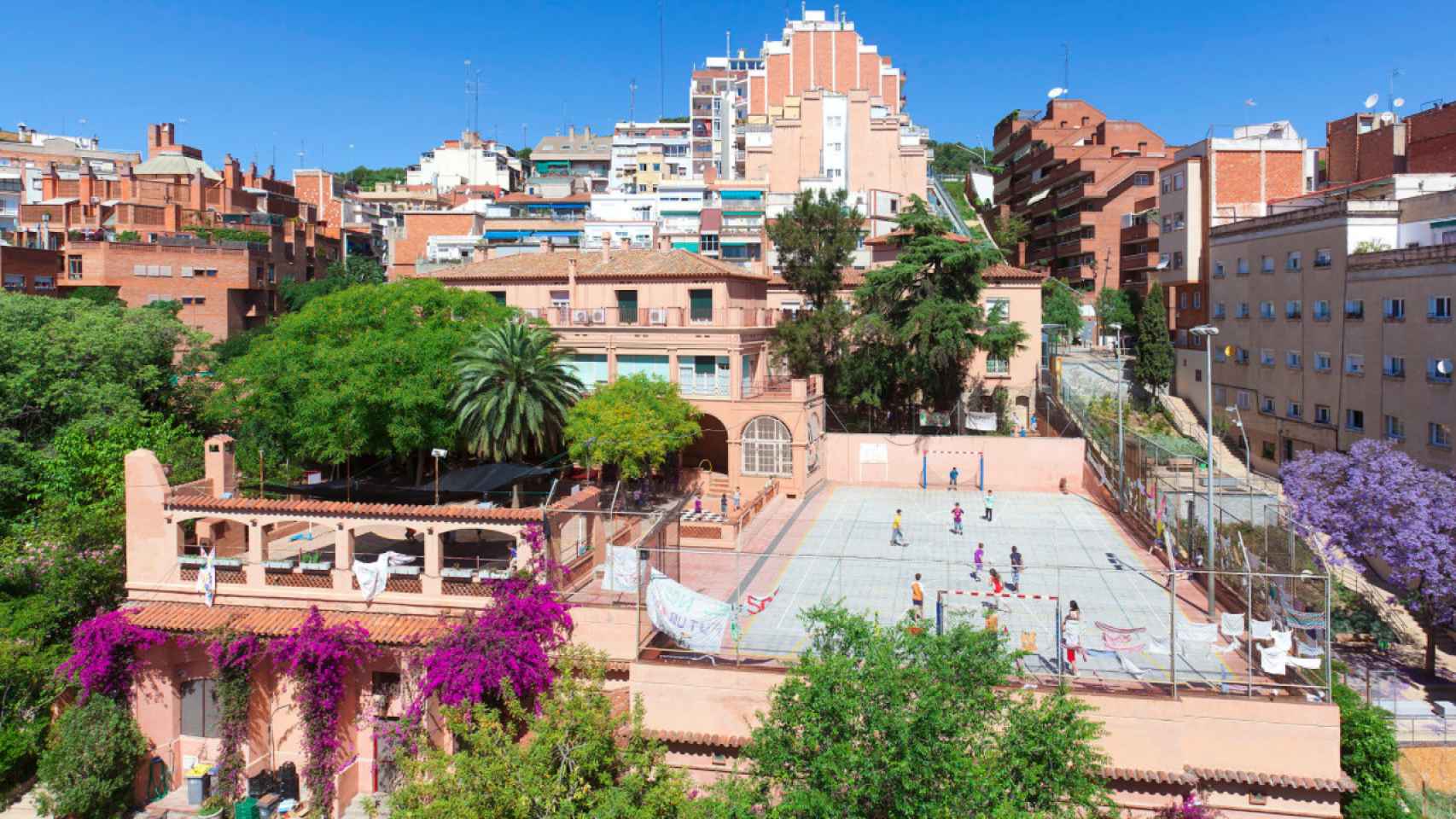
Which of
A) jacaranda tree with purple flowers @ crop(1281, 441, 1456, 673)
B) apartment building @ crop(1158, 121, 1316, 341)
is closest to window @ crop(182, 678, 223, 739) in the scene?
jacaranda tree with purple flowers @ crop(1281, 441, 1456, 673)

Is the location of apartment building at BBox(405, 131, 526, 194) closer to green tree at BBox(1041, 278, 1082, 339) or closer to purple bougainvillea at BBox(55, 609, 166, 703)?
green tree at BBox(1041, 278, 1082, 339)

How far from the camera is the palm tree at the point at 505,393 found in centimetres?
3209

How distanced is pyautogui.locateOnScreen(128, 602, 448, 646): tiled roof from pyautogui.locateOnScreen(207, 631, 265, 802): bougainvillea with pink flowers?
1.08 ft

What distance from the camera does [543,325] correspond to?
1505 inches

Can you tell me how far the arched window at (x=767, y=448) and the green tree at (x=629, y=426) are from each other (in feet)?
9.78

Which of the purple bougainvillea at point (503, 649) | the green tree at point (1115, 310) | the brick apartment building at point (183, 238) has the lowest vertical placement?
the purple bougainvillea at point (503, 649)

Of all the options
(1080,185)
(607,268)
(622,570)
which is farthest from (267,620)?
(1080,185)

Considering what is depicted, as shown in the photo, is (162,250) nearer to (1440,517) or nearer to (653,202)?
(653,202)

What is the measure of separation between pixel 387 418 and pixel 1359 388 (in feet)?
117

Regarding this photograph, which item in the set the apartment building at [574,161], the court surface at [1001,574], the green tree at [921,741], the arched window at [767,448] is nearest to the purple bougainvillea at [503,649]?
the court surface at [1001,574]

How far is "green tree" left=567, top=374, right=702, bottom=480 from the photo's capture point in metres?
33.1

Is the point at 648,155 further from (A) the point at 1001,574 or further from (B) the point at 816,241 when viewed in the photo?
(A) the point at 1001,574

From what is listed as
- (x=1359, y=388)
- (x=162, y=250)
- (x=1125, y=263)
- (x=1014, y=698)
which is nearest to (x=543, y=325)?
(x=1014, y=698)

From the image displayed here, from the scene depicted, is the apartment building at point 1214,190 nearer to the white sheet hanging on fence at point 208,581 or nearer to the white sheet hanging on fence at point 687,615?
the white sheet hanging on fence at point 687,615
